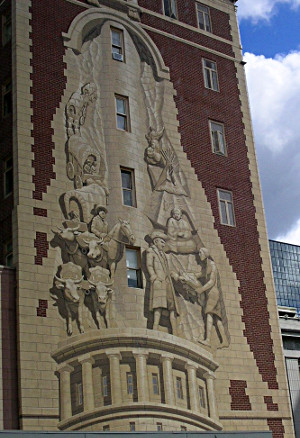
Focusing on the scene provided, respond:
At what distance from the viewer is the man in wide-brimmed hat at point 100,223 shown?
112 feet

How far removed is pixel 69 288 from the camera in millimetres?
32250

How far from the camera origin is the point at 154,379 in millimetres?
32938

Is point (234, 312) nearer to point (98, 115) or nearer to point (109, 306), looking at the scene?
point (109, 306)

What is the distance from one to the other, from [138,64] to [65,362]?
1585 centimetres

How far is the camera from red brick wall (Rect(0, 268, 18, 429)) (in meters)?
29.4

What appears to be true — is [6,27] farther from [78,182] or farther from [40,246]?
[40,246]

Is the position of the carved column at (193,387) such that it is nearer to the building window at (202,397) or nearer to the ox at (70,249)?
the building window at (202,397)

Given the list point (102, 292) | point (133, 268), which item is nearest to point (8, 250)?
point (102, 292)

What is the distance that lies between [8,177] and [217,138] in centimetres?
1202

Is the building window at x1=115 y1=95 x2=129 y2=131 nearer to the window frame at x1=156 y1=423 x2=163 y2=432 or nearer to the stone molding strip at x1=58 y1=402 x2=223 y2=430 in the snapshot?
the stone molding strip at x1=58 y1=402 x2=223 y2=430

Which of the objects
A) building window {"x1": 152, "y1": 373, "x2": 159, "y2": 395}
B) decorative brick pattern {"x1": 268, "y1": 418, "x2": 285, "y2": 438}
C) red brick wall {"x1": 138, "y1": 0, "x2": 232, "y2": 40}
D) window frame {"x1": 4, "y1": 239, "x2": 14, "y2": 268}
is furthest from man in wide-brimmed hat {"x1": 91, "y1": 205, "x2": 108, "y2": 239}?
red brick wall {"x1": 138, "y1": 0, "x2": 232, "y2": 40}

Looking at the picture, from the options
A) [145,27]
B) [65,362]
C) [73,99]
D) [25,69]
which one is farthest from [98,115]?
[65,362]

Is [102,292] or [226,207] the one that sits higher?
[226,207]

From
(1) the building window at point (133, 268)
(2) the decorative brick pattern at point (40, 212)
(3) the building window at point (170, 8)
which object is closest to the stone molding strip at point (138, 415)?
(1) the building window at point (133, 268)
